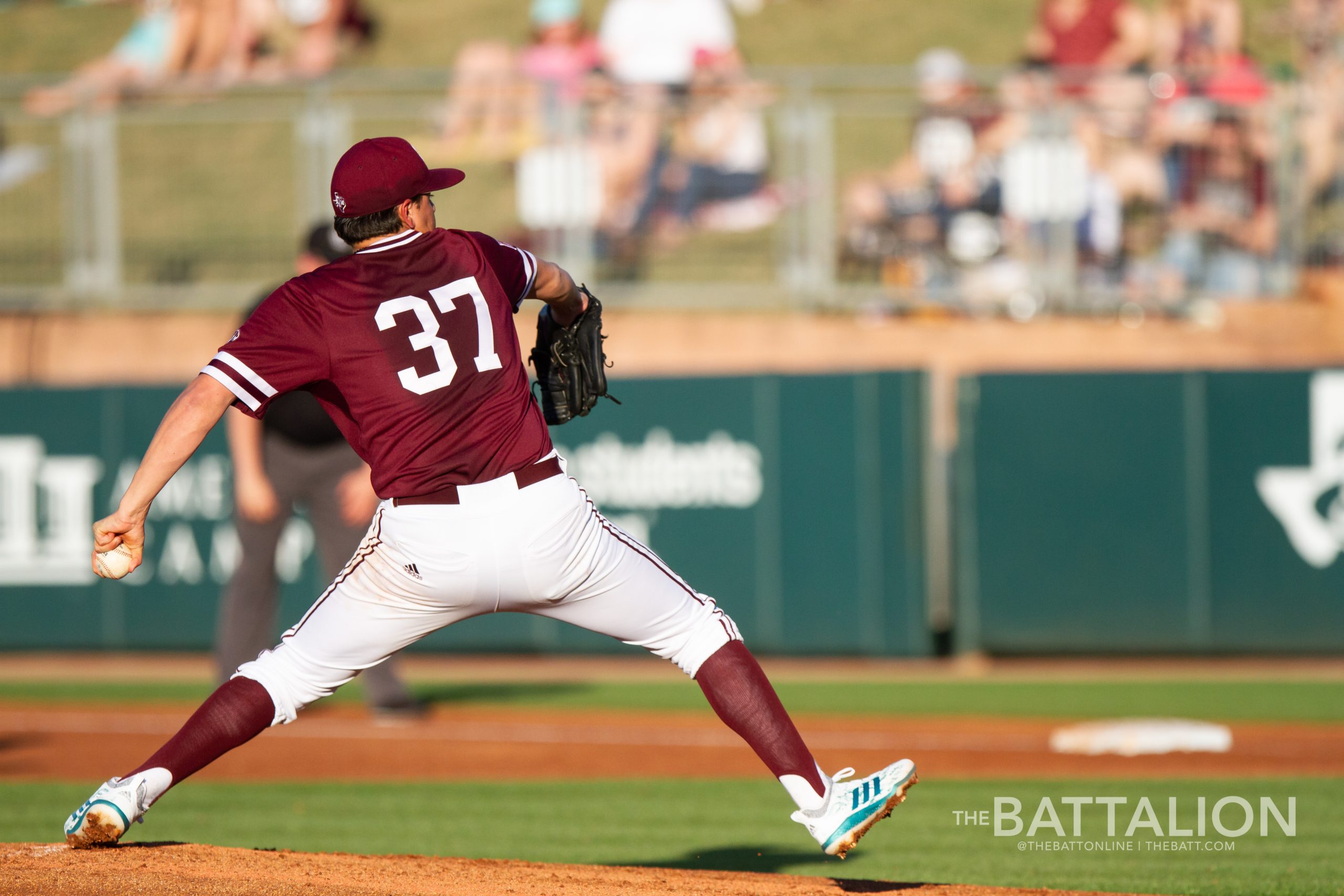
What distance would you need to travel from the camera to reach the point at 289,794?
630cm

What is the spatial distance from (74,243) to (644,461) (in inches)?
184

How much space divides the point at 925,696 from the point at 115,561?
5.95 meters

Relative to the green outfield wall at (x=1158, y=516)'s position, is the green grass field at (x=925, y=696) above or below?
below

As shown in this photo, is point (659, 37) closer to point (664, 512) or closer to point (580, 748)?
point (664, 512)

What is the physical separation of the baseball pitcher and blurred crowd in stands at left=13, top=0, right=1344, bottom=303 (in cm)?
727

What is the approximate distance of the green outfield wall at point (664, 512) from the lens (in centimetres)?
1000

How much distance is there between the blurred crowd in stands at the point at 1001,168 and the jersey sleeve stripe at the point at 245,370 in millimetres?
7460

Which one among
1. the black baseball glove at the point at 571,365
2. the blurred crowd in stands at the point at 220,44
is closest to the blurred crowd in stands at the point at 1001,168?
the blurred crowd in stands at the point at 220,44

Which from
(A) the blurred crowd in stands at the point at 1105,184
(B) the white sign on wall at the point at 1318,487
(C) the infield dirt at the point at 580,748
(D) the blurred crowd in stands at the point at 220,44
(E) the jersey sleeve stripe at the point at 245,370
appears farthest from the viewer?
(D) the blurred crowd in stands at the point at 220,44

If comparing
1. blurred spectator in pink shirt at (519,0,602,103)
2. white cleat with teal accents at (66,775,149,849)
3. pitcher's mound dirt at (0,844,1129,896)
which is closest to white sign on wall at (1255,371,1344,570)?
blurred spectator in pink shirt at (519,0,602,103)

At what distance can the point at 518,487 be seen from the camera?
3.77 m

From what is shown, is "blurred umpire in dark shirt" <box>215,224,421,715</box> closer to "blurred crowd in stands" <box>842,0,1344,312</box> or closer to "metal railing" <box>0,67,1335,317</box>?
"metal railing" <box>0,67,1335,317</box>

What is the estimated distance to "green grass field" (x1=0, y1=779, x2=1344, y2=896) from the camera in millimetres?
4855

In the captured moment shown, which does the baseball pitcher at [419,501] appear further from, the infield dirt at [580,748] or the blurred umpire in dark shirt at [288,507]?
the blurred umpire in dark shirt at [288,507]
